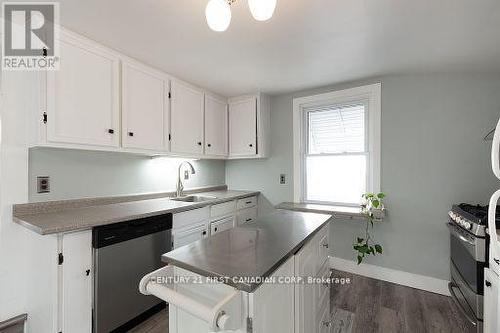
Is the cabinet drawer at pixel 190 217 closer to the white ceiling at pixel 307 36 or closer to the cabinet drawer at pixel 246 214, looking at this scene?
the cabinet drawer at pixel 246 214

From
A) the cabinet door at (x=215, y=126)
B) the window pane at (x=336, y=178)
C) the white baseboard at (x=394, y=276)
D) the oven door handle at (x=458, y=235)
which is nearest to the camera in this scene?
the oven door handle at (x=458, y=235)

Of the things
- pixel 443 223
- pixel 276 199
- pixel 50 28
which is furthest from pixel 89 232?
pixel 443 223

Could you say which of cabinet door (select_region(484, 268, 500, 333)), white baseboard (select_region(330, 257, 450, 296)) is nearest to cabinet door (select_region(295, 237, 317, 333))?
cabinet door (select_region(484, 268, 500, 333))

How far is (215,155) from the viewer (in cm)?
308

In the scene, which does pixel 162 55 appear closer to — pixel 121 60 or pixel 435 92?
pixel 121 60

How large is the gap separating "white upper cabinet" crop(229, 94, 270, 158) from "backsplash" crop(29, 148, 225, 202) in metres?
0.85

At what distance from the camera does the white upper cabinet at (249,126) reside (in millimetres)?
3074

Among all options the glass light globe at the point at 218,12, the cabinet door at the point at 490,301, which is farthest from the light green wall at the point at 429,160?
the glass light globe at the point at 218,12

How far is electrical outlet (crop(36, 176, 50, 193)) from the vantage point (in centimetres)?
170

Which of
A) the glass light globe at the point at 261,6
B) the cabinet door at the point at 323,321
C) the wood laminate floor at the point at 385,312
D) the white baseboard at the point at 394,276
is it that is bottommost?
the wood laminate floor at the point at 385,312

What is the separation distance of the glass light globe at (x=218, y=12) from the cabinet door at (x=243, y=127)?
1989 mm

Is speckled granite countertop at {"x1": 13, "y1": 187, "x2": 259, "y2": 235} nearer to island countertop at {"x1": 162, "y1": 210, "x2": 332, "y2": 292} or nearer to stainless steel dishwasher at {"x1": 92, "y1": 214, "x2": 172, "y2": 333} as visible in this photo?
stainless steel dishwasher at {"x1": 92, "y1": 214, "x2": 172, "y2": 333}

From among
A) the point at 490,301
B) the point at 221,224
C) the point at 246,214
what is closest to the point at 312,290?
the point at 490,301

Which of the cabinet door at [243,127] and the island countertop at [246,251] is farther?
the cabinet door at [243,127]
